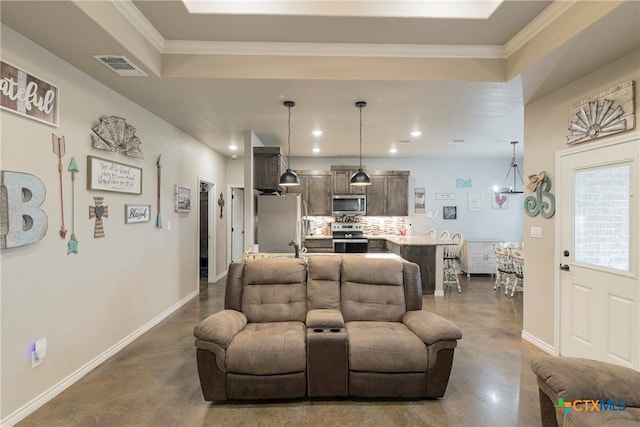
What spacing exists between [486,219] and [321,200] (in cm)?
393

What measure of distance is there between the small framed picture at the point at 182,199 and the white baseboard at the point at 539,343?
15.7 feet

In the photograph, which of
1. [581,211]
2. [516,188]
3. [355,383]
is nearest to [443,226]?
[516,188]

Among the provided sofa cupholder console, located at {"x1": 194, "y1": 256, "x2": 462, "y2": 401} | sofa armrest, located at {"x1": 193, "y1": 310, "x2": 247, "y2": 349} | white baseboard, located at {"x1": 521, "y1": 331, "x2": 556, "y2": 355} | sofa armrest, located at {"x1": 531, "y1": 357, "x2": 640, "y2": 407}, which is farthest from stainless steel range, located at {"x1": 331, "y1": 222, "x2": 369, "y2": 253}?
sofa armrest, located at {"x1": 531, "y1": 357, "x2": 640, "y2": 407}

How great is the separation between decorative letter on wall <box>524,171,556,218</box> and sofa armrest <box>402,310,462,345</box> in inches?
70.1

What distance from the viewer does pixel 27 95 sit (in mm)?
2180

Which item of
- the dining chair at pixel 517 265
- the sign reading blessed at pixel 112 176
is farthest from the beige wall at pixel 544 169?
the sign reading blessed at pixel 112 176

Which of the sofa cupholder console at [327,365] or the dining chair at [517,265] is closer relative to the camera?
the sofa cupholder console at [327,365]

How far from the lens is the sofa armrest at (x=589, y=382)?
5.11ft

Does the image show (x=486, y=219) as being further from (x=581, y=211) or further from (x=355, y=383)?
(x=355, y=383)

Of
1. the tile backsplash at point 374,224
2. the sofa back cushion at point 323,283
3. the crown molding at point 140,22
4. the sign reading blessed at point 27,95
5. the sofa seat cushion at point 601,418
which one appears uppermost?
the crown molding at point 140,22

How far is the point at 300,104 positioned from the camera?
Result: 357 cm

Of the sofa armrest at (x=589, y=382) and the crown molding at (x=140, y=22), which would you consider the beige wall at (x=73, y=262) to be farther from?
the sofa armrest at (x=589, y=382)

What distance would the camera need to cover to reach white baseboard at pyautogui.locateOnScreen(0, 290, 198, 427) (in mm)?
2129

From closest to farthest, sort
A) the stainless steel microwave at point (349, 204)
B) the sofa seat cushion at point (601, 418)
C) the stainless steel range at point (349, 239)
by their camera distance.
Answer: the sofa seat cushion at point (601, 418)
the stainless steel range at point (349, 239)
the stainless steel microwave at point (349, 204)
